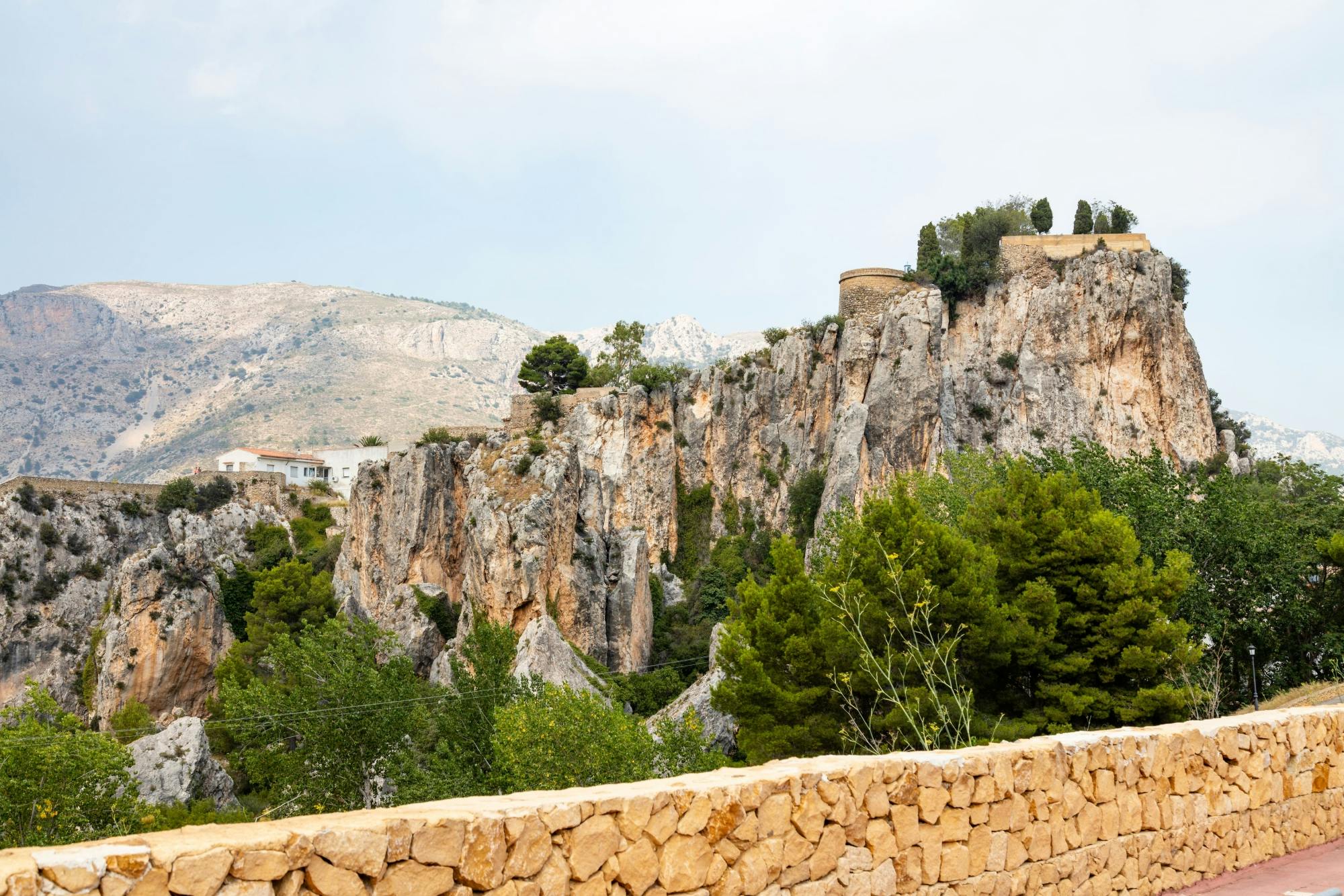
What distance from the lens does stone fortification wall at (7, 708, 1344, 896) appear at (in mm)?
4383

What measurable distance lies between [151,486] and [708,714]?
52158 millimetres

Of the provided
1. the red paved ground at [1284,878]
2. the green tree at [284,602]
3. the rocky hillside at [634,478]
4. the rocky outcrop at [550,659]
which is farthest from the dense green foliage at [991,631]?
the green tree at [284,602]

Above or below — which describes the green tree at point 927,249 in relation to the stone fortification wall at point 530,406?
above

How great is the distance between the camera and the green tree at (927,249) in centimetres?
6378

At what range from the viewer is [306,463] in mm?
83562

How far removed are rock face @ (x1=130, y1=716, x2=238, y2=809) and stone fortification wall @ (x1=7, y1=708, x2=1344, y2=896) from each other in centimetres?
3215

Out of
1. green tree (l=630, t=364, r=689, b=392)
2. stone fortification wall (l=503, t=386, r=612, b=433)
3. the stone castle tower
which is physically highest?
the stone castle tower

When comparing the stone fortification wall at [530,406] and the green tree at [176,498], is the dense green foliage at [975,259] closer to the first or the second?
the stone fortification wall at [530,406]

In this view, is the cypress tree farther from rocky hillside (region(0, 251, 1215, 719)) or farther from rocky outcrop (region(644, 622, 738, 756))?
rocky outcrop (region(644, 622, 738, 756))

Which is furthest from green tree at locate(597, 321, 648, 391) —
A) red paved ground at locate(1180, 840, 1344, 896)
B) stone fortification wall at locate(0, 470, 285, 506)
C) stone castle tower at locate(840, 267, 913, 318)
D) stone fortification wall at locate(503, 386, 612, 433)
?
red paved ground at locate(1180, 840, 1344, 896)

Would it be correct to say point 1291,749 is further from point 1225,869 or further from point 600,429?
point 600,429

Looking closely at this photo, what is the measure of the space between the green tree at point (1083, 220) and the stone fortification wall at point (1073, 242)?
1426 millimetres

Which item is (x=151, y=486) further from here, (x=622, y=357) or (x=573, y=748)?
(x=573, y=748)

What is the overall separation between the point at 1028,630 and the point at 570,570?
93.9ft
